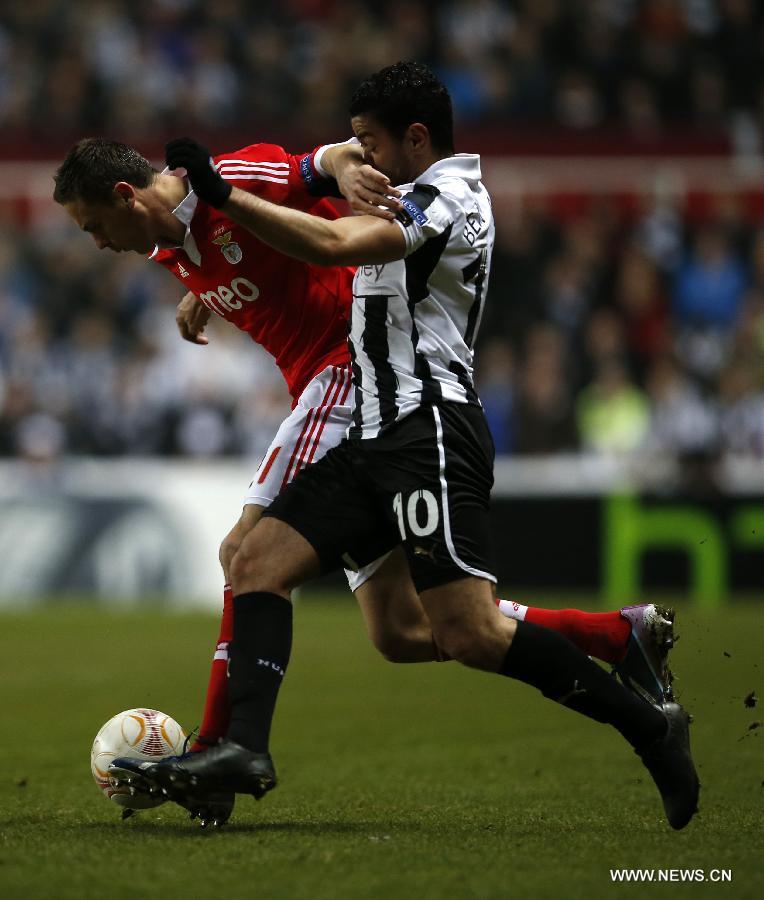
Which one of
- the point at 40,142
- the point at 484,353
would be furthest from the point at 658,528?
the point at 40,142

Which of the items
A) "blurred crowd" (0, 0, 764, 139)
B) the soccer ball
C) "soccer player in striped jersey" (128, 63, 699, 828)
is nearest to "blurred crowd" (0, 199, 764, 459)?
"blurred crowd" (0, 0, 764, 139)

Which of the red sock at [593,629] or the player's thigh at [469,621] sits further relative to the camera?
the red sock at [593,629]

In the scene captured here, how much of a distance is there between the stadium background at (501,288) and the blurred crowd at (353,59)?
1.3 inches

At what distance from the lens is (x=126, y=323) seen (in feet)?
47.9

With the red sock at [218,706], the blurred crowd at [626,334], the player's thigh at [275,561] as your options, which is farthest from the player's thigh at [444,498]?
the blurred crowd at [626,334]

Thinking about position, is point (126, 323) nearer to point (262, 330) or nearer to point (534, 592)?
point (534, 592)

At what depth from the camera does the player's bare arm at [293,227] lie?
4141 mm

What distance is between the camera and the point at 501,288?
14.2 m

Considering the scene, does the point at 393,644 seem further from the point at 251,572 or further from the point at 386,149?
the point at 386,149

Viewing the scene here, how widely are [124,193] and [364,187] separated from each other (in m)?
0.76

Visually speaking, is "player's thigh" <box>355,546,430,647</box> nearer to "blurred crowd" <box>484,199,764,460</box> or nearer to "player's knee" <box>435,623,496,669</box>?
"player's knee" <box>435,623,496,669</box>

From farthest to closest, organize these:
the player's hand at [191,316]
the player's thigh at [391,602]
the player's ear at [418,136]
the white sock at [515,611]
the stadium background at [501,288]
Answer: the stadium background at [501,288]
the player's hand at [191,316]
the white sock at [515,611]
the player's thigh at [391,602]
the player's ear at [418,136]

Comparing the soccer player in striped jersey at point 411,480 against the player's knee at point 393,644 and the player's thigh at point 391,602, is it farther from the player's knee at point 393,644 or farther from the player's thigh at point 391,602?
the player's knee at point 393,644

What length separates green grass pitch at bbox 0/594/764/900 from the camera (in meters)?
3.72
